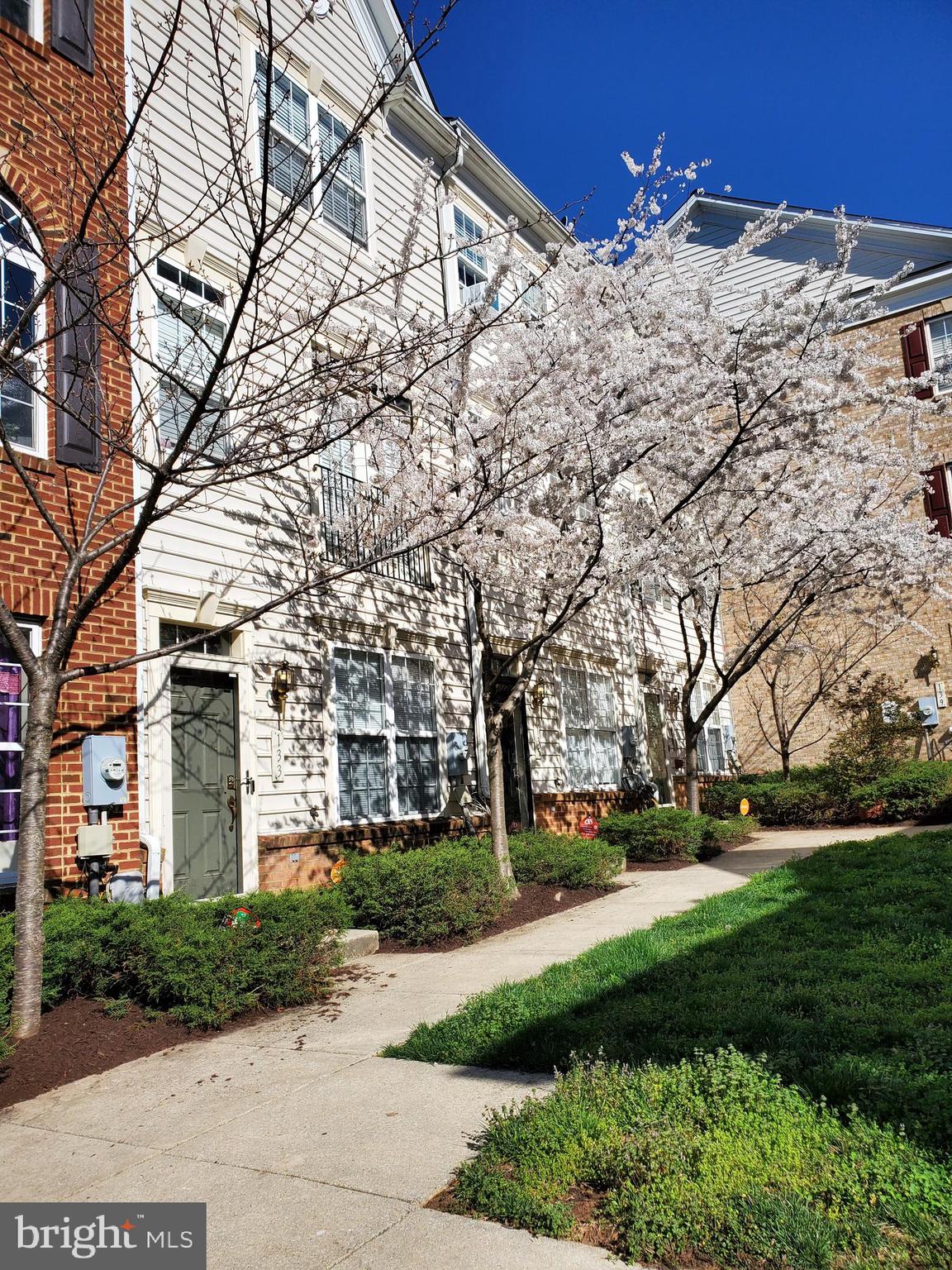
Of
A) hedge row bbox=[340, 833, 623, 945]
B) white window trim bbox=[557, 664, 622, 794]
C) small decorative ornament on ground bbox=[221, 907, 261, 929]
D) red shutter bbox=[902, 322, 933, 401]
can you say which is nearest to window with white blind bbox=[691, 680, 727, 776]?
white window trim bbox=[557, 664, 622, 794]

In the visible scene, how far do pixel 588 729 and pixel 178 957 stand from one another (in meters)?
11.3

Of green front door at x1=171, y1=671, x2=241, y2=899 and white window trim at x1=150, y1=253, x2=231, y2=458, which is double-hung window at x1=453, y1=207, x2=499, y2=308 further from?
green front door at x1=171, y1=671, x2=241, y2=899

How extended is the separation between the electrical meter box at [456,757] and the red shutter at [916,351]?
1470 cm

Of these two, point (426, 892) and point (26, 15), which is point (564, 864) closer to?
point (426, 892)

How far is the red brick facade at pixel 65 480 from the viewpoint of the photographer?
6965 millimetres

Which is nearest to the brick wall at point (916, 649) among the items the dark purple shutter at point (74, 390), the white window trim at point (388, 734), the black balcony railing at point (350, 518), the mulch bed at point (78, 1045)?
the white window trim at point (388, 734)

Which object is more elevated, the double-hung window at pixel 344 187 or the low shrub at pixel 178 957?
the double-hung window at pixel 344 187

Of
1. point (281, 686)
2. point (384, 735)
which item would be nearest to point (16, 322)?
point (281, 686)

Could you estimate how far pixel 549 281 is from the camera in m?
14.5

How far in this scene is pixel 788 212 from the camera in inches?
832

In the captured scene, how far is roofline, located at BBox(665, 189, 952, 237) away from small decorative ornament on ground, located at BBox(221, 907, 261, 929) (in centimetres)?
1746

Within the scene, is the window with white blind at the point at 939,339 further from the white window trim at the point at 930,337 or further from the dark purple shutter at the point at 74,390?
the dark purple shutter at the point at 74,390

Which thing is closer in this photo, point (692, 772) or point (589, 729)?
point (692, 772)

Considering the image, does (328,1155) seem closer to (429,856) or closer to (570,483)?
(429,856)
